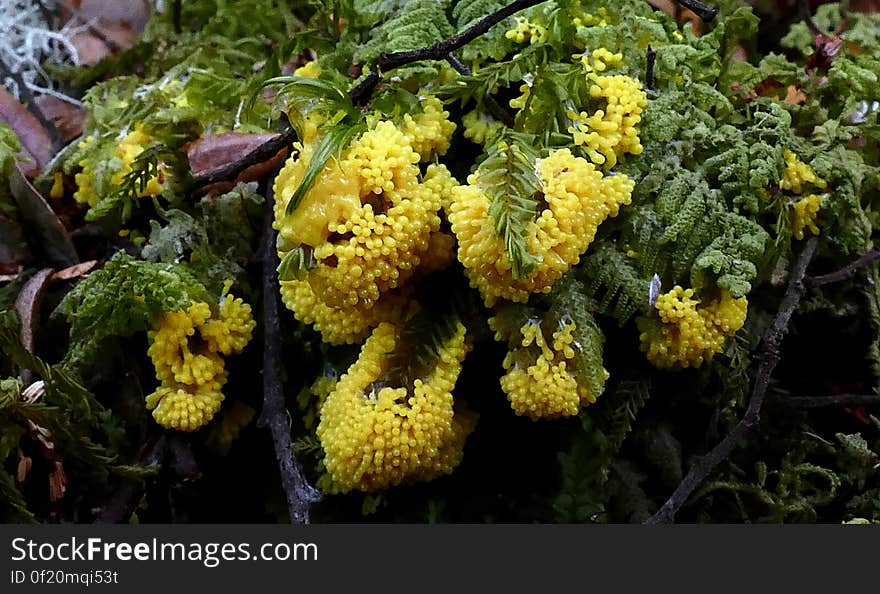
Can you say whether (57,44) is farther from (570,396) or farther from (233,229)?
(570,396)

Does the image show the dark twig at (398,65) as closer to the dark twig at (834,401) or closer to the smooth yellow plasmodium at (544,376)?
the smooth yellow plasmodium at (544,376)

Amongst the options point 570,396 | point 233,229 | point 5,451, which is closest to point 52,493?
point 5,451

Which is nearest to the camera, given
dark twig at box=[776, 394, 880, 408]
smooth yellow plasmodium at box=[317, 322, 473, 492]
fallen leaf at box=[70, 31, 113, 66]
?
smooth yellow plasmodium at box=[317, 322, 473, 492]

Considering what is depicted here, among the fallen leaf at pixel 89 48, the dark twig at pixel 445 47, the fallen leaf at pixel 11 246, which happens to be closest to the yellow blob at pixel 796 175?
the dark twig at pixel 445 47

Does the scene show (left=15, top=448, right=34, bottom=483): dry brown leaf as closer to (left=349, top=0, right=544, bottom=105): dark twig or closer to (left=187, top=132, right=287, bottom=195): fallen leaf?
(left=187, top=132, right=287, bottom=195): fallen leaf

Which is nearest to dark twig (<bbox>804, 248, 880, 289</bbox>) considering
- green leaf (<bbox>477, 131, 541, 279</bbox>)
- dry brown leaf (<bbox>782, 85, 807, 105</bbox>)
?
dry brown leaf (<bbox>782, 85, 807, 105</bbox>)

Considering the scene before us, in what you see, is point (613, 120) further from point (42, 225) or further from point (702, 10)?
point (42, 225)

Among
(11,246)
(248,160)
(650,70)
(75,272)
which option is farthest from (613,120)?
(11,246)
